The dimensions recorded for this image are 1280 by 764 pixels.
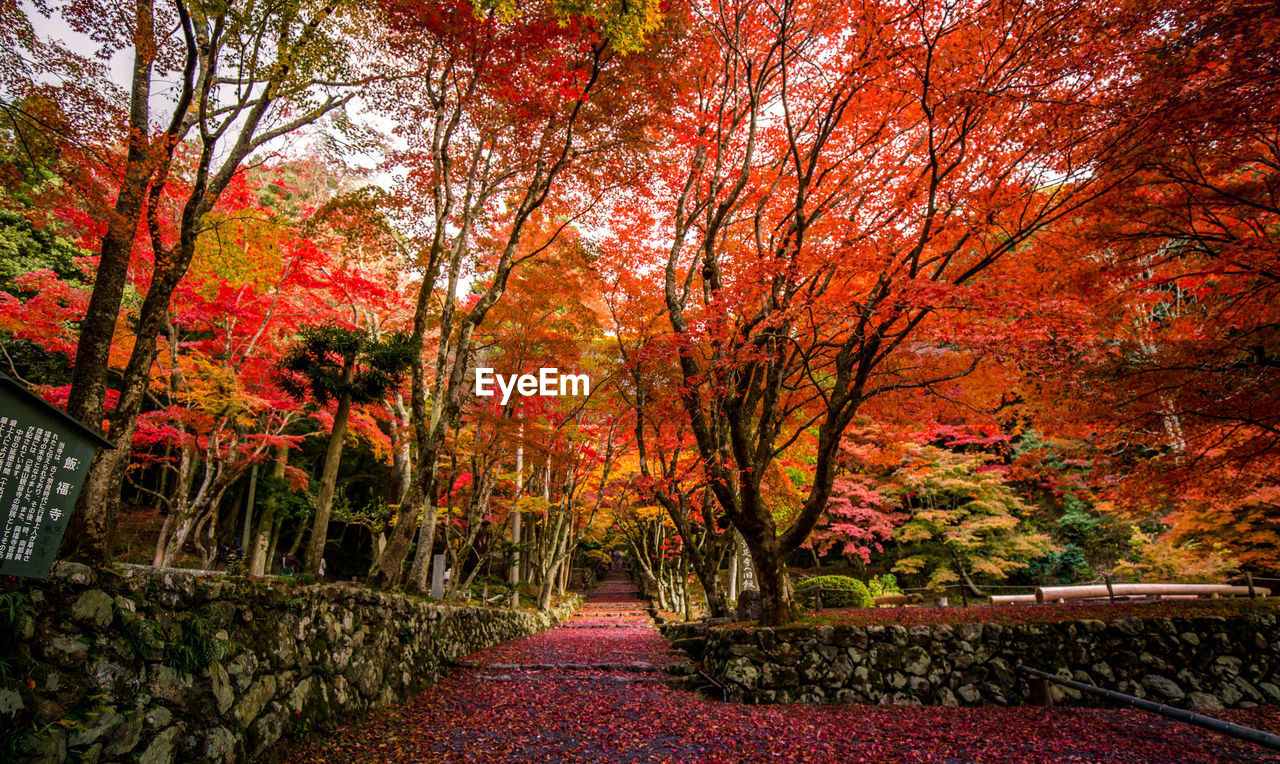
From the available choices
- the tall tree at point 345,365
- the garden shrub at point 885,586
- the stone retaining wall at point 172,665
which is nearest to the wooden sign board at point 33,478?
the stone retaining wall at point 172,665

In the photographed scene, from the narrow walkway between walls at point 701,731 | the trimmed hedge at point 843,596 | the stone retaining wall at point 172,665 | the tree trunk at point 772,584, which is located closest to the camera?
the stone retaining wall at point 172,665

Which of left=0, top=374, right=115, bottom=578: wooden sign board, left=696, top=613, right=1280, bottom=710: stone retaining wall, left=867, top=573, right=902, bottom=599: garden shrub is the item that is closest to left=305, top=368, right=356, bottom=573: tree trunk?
left=0, top=374, right=115, bottom=578: wooden sign board

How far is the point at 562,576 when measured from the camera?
25.4 meters

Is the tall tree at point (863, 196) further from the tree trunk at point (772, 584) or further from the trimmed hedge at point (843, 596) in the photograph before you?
the trimmed hedge at point (843, 596)

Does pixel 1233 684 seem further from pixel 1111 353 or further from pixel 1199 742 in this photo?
pixel 1111 353

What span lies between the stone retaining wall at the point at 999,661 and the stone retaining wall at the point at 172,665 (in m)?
4.59

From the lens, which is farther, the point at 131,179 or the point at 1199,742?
the point at 131,179

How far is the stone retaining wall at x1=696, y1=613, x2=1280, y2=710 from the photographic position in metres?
6.82

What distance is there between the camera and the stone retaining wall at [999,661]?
6.82 metres

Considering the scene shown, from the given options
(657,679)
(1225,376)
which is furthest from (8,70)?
(1225,376)

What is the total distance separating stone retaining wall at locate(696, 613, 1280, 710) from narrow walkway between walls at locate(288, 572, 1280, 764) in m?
0.27

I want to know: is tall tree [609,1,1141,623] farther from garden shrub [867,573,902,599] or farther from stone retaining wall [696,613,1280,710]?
garden shrub [867,573,902,599]

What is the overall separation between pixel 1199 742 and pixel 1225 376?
4.41m

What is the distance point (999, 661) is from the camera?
22.8 feet
